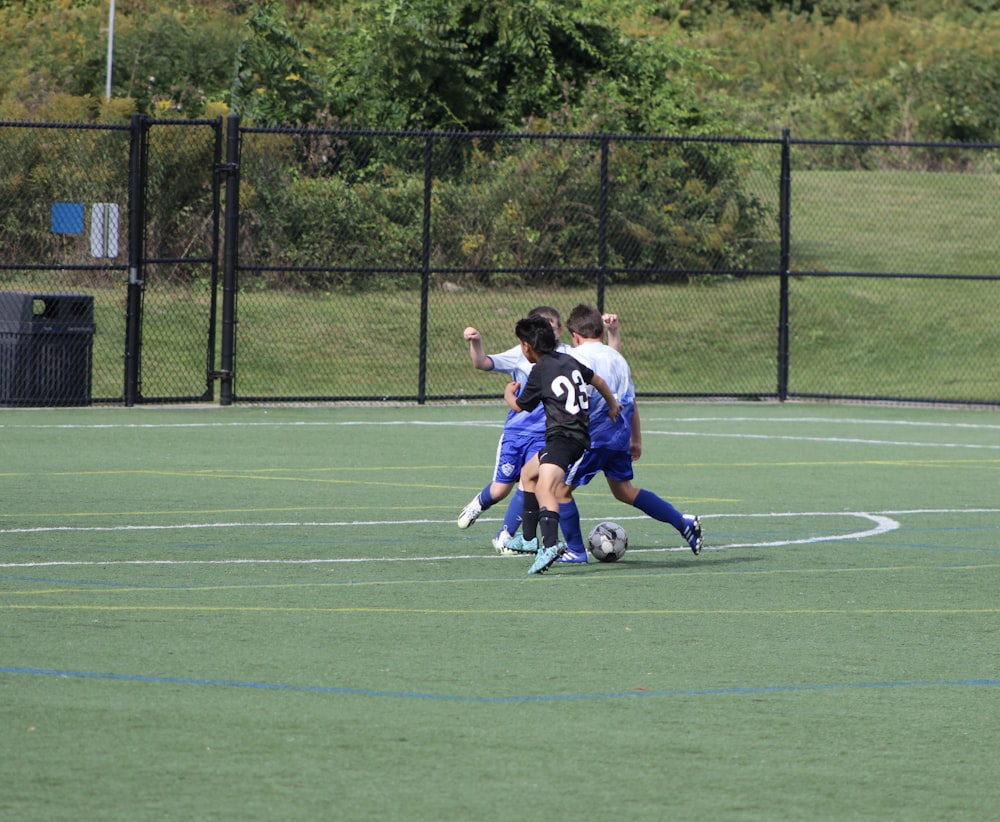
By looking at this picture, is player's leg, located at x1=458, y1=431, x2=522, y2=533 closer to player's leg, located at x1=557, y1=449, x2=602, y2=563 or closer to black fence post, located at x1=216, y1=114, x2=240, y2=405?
player's leg, located at x1=557, y1=449, x2=602, y2=563

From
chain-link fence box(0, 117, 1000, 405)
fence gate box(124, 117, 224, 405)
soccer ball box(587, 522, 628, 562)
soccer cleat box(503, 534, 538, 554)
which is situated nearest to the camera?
soccer ball box(587, 522, 628, 562)

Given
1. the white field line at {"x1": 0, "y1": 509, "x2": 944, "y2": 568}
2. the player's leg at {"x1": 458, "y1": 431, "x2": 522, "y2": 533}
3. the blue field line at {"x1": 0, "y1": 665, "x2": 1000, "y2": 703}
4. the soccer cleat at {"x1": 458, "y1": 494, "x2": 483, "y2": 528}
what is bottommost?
the blue field line at {"x1": 0, "y1": 665, "x2": 1000, "y2": 703}

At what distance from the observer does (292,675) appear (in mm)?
6953

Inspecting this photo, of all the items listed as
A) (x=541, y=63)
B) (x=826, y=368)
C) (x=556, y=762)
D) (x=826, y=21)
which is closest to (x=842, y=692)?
(x=556, y=762)

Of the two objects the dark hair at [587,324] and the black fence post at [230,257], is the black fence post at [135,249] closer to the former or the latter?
the black fence post at [230,257]

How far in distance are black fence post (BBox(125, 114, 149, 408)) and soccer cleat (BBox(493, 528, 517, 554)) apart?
9.66 metres

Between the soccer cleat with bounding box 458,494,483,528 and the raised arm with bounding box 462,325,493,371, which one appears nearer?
the raised arm with bounding box 462,325,493,371

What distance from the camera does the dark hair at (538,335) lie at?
970 centimetres

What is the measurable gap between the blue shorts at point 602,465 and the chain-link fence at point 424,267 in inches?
389

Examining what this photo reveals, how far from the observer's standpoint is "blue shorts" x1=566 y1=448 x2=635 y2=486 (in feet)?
33.2

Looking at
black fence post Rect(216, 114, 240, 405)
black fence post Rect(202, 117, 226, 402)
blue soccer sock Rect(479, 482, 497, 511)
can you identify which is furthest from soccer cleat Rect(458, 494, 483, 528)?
black fence post Rect(216, 114, 240, 405)

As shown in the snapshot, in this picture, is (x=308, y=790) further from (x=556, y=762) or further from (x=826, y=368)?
(x=826, y=368)

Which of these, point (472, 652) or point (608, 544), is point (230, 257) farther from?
point (472, 652)

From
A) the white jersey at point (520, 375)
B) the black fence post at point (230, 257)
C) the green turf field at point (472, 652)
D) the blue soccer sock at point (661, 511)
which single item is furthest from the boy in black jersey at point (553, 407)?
the black fence post at point (230, 257)
